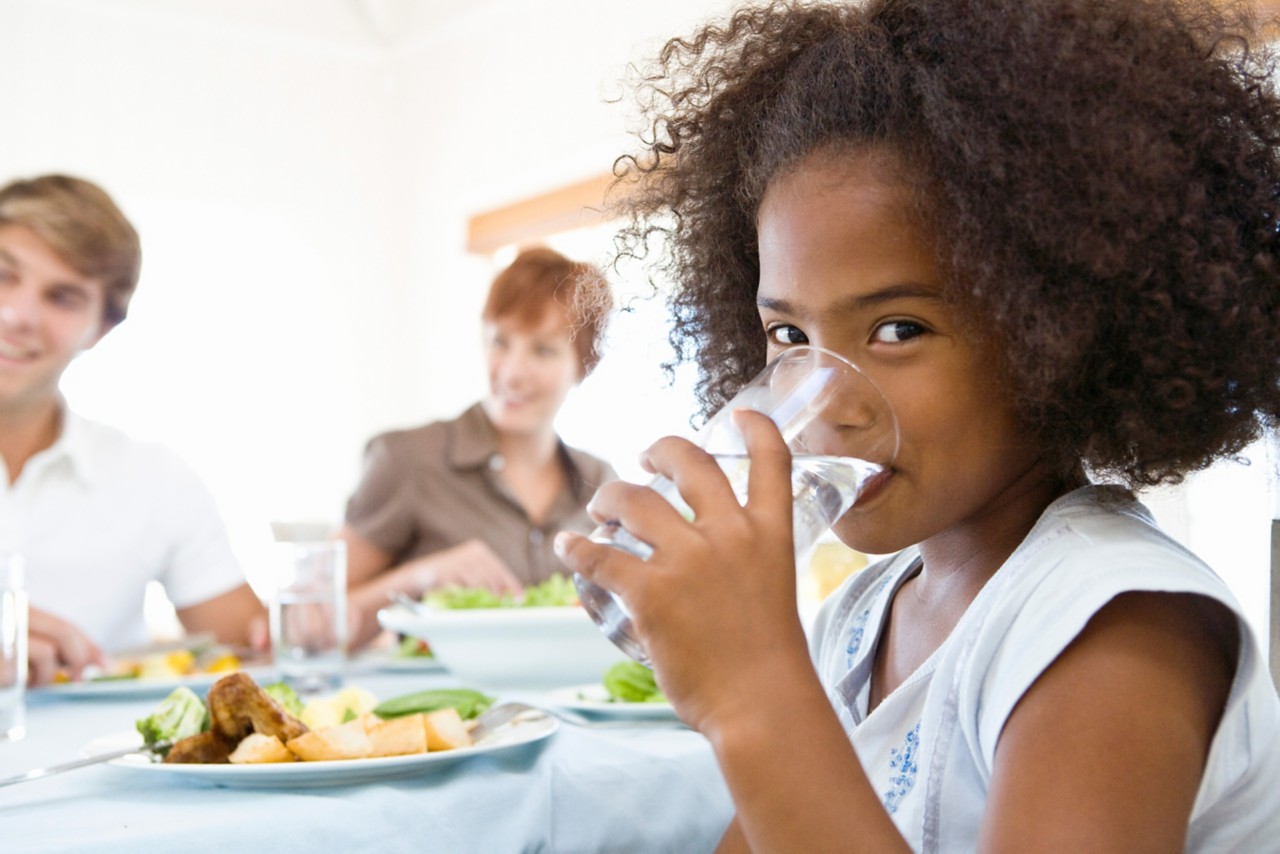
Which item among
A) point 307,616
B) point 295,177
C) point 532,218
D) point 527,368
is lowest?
point 307,616

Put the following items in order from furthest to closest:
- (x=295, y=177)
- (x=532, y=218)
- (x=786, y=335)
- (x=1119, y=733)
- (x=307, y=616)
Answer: (x=295, y=177), (x=532, y=218), (x=307, y=616), (x=786, y=335), (x=1119, y=733)

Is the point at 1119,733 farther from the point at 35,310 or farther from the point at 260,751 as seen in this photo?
the point at 35,310

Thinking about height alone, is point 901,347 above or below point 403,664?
above

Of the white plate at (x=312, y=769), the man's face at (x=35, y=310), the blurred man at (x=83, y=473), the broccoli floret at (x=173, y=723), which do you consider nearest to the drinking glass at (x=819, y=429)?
the white plate at (x=312, y=769)

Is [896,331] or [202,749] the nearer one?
[896,331]

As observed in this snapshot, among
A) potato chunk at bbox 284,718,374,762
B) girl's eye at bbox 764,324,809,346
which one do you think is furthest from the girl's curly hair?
potato chunk at bbox 284,718,374,762

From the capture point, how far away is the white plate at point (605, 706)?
48.2 inches

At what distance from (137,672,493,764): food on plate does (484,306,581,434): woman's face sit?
6.20ft

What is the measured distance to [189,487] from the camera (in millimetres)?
2469

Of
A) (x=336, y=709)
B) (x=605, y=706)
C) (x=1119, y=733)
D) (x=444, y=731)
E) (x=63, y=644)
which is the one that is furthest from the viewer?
(x=63, y=644)

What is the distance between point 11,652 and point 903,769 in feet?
2.96

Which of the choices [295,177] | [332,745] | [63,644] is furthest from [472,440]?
[295,177]

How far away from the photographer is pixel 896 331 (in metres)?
0.82

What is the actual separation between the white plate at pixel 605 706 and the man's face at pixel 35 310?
4.35 feet
